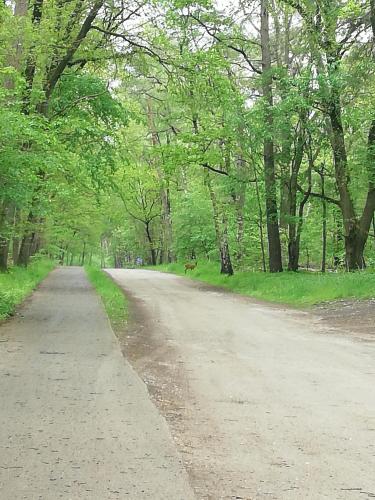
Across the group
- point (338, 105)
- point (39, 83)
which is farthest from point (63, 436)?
point (338, 105)

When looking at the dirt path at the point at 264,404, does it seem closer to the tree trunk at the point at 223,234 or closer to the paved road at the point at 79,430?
the paved road at the point at 79,430

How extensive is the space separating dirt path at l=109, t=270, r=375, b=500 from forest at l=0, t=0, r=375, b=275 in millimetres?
5251

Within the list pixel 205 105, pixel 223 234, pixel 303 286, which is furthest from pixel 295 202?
pixel 205 105

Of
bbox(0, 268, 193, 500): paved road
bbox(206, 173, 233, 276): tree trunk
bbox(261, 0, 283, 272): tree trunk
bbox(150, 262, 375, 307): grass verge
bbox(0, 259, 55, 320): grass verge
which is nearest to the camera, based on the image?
bbox(0, 268, 193, 500): paved road

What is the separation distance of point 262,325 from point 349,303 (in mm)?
3668

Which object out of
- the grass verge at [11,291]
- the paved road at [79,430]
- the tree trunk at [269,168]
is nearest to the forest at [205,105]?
the tree trunk at [269,168]

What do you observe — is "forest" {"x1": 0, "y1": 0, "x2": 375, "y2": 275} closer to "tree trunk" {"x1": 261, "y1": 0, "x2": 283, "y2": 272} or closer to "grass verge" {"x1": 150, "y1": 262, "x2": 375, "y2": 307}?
"tree trunk" {"x1": 261, "y1": 0, "x2": 283, "y2": 272}

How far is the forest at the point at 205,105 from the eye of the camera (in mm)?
12703

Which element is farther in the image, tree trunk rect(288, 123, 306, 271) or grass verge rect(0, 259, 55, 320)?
tree trunk rect(288, 123, 306, 271)

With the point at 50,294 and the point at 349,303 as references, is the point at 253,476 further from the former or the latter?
the point at 50,294

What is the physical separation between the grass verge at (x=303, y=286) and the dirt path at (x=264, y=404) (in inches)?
152

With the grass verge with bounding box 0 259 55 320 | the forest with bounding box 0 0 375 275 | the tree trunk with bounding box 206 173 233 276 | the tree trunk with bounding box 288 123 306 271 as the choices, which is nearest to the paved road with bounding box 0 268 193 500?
the grass verge with bounding box 0 259 55 320

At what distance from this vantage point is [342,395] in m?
6.29

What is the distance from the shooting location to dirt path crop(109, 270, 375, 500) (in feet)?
12.8
